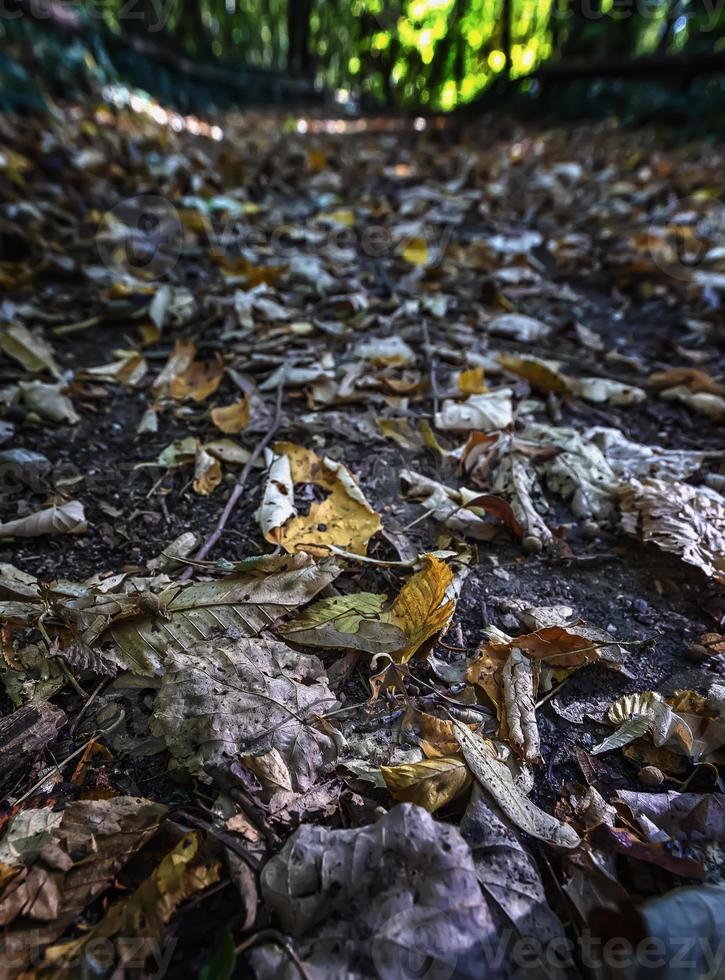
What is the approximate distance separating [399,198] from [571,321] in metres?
2.13

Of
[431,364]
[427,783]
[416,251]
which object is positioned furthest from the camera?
[416,251]

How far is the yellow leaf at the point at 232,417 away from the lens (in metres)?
1.70

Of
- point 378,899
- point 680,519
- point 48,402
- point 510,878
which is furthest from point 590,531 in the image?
point 48,402

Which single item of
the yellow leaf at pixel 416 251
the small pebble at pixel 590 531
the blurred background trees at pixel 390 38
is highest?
the blurred background trees at pixel 390 38

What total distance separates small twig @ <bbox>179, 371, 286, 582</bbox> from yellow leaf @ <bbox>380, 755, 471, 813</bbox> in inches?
22.8

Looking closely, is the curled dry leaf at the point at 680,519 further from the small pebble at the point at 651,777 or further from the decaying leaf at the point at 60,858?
the decaying leaf at the point at 60,858

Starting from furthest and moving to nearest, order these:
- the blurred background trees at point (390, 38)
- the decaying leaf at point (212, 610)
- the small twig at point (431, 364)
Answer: the blurred background trees at point (390, 38)
the small twig at point (431, 364)
the decaying leaf at point (212, 610)

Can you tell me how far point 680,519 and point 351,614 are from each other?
0.76m

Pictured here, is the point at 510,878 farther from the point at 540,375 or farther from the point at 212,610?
the point at 540,375

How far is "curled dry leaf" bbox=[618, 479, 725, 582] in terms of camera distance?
1276mm

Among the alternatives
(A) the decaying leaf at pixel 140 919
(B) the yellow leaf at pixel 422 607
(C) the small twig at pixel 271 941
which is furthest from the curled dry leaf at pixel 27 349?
(C) the small twig at pixel 271 941

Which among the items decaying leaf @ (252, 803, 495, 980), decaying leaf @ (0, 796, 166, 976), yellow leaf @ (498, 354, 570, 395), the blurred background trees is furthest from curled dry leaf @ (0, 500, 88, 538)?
the blurred background trees

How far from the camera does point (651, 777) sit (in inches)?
36.4

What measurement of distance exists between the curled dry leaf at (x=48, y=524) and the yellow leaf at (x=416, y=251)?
2040mm
